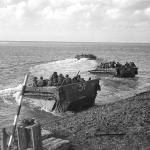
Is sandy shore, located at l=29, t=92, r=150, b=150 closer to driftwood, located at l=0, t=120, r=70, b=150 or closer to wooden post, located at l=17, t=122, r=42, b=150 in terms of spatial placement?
driftwood, located at l=0, t=120, r=70, b=150

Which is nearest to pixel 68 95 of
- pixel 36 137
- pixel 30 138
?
pixel 30 138

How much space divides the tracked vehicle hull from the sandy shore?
2582mm

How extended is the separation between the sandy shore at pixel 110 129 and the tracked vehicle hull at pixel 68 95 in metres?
2.58

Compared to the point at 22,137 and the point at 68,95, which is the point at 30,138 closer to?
the point at 22,137

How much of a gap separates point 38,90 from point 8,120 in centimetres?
285

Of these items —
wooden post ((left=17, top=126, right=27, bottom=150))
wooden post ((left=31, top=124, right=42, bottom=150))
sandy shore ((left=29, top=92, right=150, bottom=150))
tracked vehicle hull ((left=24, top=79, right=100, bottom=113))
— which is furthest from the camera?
tracked vehicle hull ((left=24, top=79, right=100, bottom=113))


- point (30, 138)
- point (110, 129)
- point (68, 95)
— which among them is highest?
point (30, 138)

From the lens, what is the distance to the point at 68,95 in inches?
614

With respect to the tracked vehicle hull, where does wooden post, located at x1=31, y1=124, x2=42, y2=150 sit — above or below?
above

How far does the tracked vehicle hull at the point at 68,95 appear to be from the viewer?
1552cm

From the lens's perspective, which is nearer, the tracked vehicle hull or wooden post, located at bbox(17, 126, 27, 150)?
wooden post, located at bbox(17, 126, 27, 150)

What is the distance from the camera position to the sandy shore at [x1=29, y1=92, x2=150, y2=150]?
30.8 ft

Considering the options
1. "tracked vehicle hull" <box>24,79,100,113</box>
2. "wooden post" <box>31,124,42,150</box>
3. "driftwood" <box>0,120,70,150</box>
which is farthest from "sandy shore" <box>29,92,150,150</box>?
"tracked vehicle hull" <box>24,79,100,113</box>

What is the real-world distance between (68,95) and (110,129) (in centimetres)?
525
